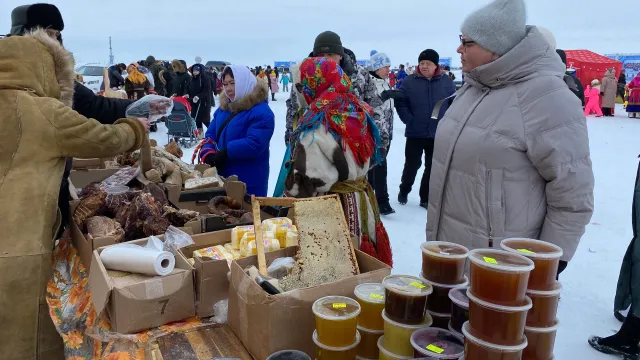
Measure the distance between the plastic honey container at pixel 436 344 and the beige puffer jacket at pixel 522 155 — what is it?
91 cm

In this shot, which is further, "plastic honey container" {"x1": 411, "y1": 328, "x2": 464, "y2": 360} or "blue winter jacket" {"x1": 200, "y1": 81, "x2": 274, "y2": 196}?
"blue winter jacket" {"x1": 200, "y1": 81, "x2": 274, "y2": 196}

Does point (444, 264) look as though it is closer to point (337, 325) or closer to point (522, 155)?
point (337, 325)

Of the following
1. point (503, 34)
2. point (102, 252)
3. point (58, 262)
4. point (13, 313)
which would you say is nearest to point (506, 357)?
point (503, 34)

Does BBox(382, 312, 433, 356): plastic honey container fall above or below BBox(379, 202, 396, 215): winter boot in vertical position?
above

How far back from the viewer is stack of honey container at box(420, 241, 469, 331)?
1262mm

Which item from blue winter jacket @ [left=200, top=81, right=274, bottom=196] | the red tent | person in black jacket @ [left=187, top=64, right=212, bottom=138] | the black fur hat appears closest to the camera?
the black fur hat

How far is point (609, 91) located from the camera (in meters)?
16.9

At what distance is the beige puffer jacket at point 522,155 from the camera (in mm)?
1808

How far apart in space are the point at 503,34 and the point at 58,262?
2.44m

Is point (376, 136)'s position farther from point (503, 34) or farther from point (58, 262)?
point (58, 262)

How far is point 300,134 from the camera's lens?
2.55 m

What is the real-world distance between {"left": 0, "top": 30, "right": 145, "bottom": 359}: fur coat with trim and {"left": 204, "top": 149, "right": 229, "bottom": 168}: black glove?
147 centimetres

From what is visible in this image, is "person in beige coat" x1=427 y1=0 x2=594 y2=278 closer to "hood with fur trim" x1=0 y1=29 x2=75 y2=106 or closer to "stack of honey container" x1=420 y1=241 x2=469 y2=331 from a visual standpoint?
"stack of honey container" x1=420 y1=241 x2=469 y2=331

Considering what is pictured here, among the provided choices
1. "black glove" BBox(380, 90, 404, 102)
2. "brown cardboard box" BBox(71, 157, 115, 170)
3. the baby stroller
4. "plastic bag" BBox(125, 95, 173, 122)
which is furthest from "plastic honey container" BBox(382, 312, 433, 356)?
the baby stroller
